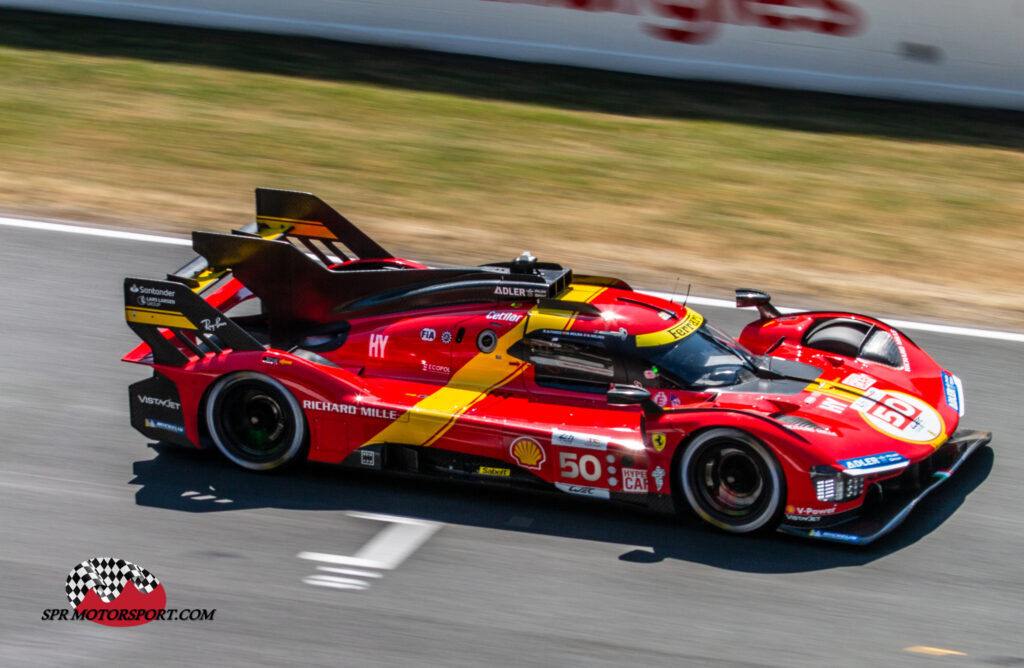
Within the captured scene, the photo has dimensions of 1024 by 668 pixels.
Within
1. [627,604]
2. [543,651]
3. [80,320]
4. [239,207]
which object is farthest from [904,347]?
[239,207]

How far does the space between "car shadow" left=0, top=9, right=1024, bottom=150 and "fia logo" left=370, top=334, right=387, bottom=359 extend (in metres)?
8.58

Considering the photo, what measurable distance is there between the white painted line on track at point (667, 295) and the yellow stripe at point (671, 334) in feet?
8.70

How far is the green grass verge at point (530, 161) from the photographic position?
12180 millimetres

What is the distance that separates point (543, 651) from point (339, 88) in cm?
1172

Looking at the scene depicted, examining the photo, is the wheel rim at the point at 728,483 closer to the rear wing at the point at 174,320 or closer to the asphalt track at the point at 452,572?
the asphalt track at the point at 452,572

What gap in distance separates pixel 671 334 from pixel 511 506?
1490mm

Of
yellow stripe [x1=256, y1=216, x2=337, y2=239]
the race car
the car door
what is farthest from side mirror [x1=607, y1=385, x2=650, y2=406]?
yellow stripe [x1=256, y1=216, x2=337, y2=239]

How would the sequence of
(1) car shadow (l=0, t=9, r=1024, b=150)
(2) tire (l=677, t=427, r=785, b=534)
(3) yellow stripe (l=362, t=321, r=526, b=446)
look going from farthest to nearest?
(1) car shadow (l=0, t=9, r=1024, b=150) < (3) yellow stripe (l=362, t=321, r=526, b=446) < (2) tire (l=677, t=427, r=785, b=534)

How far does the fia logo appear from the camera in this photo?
25.8 feet

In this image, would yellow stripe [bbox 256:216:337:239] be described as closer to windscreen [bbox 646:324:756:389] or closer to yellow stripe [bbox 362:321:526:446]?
yellow stripe [bbox 362:321:526:446]

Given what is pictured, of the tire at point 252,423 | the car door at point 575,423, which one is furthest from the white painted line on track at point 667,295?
the tire at point 252,423

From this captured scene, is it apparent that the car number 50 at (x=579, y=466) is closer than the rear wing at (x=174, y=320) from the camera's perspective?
Yes

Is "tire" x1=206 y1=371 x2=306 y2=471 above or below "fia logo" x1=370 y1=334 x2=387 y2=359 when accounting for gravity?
below

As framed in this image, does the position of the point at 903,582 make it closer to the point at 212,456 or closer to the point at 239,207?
the point at 212,456
